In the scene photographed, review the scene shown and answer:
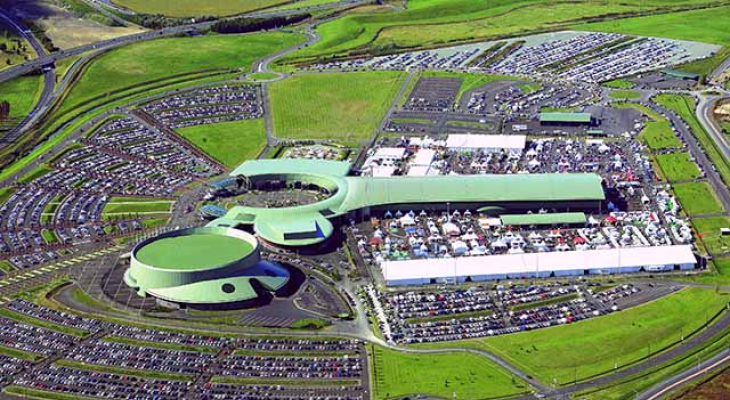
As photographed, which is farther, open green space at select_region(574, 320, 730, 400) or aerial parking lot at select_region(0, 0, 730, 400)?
aerial parking lot at select_region(0, 0, 730, 400)

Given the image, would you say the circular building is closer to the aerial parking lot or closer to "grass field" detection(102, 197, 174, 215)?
the aerial parking lot

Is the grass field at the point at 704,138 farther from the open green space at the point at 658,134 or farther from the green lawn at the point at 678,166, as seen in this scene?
the open green space at the point at 658,134

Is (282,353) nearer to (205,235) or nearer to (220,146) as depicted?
(205,235)

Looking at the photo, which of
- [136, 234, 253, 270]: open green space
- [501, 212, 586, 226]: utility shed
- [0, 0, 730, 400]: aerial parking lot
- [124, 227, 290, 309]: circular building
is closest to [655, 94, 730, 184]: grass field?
[0, 0, 730, 400]: aerial parking lot

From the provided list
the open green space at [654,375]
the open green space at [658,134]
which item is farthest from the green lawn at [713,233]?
the open green space at [658,134]

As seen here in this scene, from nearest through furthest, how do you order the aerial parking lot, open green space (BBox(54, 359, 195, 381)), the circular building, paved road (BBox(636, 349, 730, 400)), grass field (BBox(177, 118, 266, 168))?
paved road (BBox(636, 349, 730, 400)), open green space (BBox(54, 359, 195, 381)), the aerial parking lot, the circular building, grass field (BBox(177, 118, 266, 168))

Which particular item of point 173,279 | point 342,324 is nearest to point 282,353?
point 342,324
